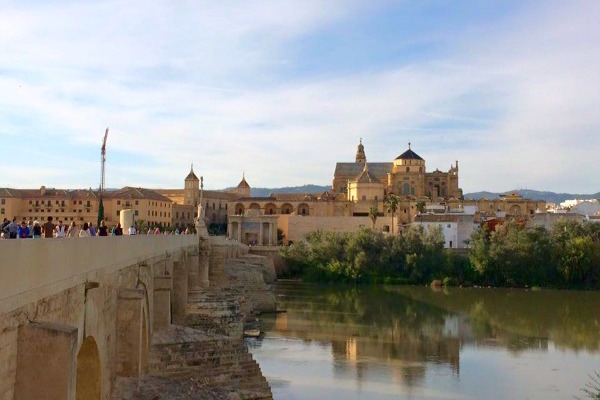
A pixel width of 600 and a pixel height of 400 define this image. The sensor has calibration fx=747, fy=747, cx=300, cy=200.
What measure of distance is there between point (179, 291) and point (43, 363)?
17.8 m

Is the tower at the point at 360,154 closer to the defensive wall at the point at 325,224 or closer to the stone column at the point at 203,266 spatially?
the defensive wall at the point at 325,224

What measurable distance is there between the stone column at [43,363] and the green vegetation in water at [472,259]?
2069 inches

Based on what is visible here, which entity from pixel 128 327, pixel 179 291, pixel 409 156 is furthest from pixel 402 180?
pixel 128 327

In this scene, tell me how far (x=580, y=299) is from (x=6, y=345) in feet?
154

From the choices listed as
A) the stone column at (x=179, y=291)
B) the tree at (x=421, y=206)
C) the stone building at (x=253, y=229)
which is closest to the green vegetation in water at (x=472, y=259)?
the stone building at (x=253, y=229)

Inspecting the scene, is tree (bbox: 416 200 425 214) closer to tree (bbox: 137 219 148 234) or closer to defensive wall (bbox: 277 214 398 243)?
defensive wall (bbox: 277 214 398 243)

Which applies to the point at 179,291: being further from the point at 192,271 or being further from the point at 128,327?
the point at 128,327

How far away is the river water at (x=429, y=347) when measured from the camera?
71.2 feet

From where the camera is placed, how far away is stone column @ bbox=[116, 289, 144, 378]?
39.8ft

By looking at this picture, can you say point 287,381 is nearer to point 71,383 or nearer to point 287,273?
point 71,383

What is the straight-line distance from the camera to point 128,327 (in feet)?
39.8

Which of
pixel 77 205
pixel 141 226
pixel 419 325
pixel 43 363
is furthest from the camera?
pixel 77 205

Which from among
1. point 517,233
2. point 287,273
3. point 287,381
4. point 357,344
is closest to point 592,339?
point 357,344

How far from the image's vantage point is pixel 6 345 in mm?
6199
